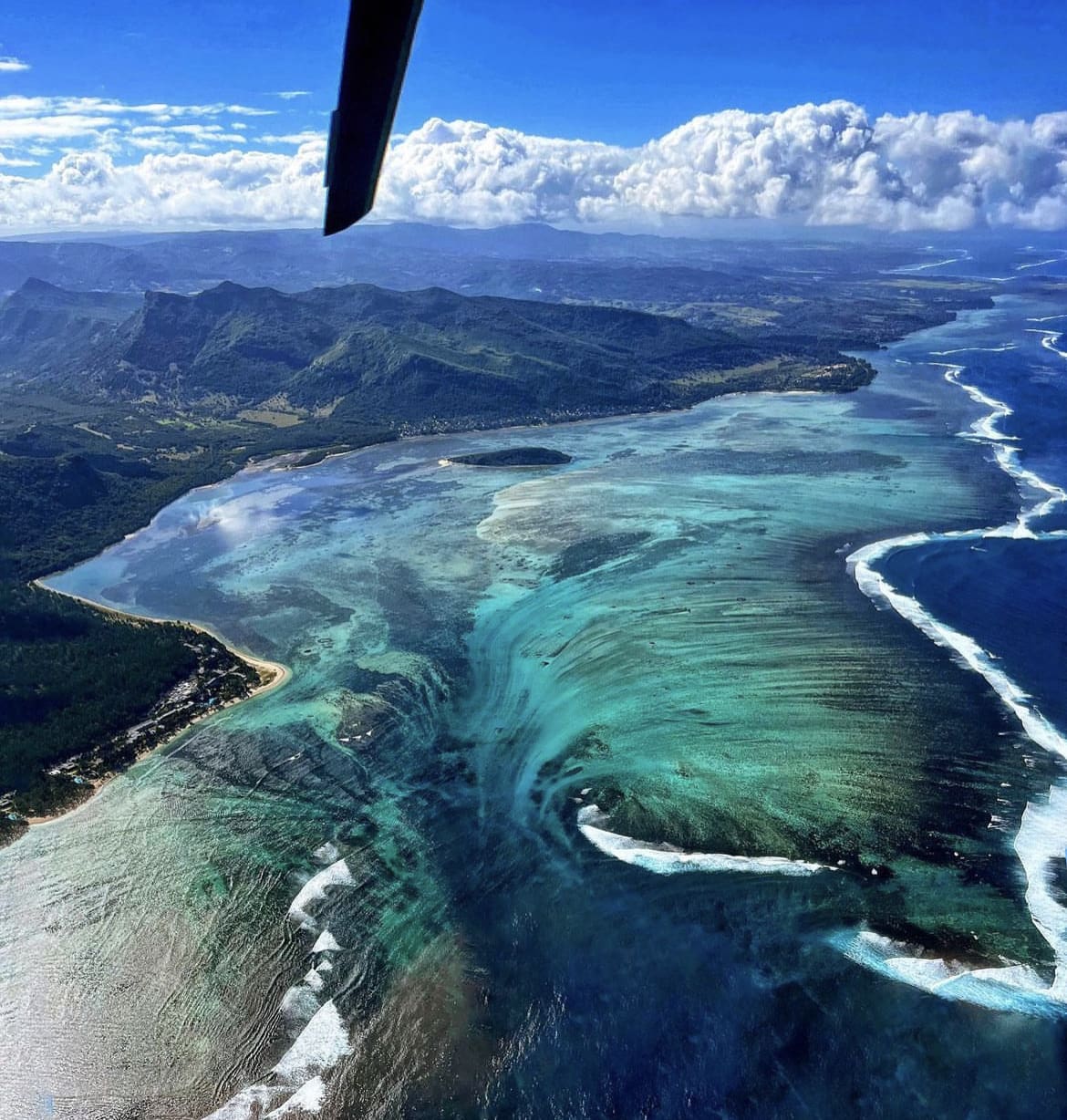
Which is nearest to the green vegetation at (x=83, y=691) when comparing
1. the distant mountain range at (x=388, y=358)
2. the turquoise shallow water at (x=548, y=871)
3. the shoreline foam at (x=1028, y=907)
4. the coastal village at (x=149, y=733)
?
the coastal village at (x=149, y=733)

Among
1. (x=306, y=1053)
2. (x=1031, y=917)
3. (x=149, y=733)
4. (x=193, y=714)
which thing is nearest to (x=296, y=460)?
(x=193, y=714)

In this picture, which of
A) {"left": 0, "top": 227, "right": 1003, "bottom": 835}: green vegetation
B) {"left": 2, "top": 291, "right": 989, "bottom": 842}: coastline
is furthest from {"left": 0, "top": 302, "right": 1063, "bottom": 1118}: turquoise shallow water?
{"left": 0, "top": 227, "right": 1003, "bottom": 835}: green vegetation

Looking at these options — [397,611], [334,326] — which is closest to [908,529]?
[397,611]

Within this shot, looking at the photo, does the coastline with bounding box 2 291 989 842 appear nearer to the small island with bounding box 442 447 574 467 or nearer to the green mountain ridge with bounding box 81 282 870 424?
the small island with bounding box 442 447 574 467

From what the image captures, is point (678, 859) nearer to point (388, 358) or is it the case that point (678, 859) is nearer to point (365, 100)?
point (365, 100)

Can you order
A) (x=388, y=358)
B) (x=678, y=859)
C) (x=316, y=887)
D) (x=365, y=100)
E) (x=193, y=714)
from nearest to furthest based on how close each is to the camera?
(x=365, y=100), (x=316, y=887), (x=678, y=859), (x=193, y=714), (x=388, y=358)

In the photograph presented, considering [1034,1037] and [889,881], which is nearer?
[1034,1037]

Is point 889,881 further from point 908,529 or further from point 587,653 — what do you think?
point 908,529
